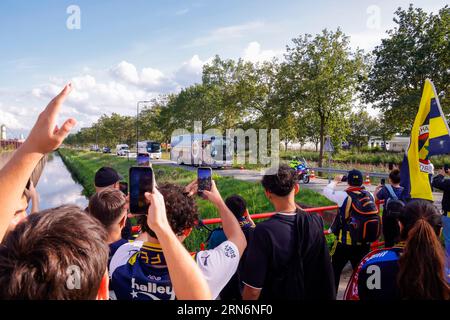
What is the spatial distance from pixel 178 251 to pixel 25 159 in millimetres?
662

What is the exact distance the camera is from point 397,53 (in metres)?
16.6

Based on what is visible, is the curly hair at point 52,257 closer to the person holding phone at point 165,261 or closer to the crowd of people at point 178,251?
the crowd of people at point 178,251

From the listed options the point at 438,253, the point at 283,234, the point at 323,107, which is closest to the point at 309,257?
the point at 283,234

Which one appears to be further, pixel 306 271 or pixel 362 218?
pixel 362 218

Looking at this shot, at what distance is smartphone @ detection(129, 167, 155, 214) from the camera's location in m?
1.59

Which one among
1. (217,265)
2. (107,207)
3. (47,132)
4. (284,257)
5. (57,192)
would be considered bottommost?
(57,192)

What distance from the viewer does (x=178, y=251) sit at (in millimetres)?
1320

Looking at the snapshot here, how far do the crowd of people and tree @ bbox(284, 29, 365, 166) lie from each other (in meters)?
16.8

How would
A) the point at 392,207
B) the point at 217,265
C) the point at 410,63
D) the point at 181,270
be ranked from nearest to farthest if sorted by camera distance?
1. the point at 181,270
2. the point at 217,265
3. the point at 392,207
4. the point at 410,63

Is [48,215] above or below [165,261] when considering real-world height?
above

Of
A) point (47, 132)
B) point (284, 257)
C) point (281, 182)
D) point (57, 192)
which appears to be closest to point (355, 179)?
A: point (281, 182)

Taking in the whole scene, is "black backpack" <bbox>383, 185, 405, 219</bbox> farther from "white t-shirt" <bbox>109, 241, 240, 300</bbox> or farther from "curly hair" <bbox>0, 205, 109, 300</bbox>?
"curly hair" <bbox>0, 205, 109, 300</bbox>

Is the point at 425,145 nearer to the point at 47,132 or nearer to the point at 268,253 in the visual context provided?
the point at 268,253

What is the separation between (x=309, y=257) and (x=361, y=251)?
196 cm
